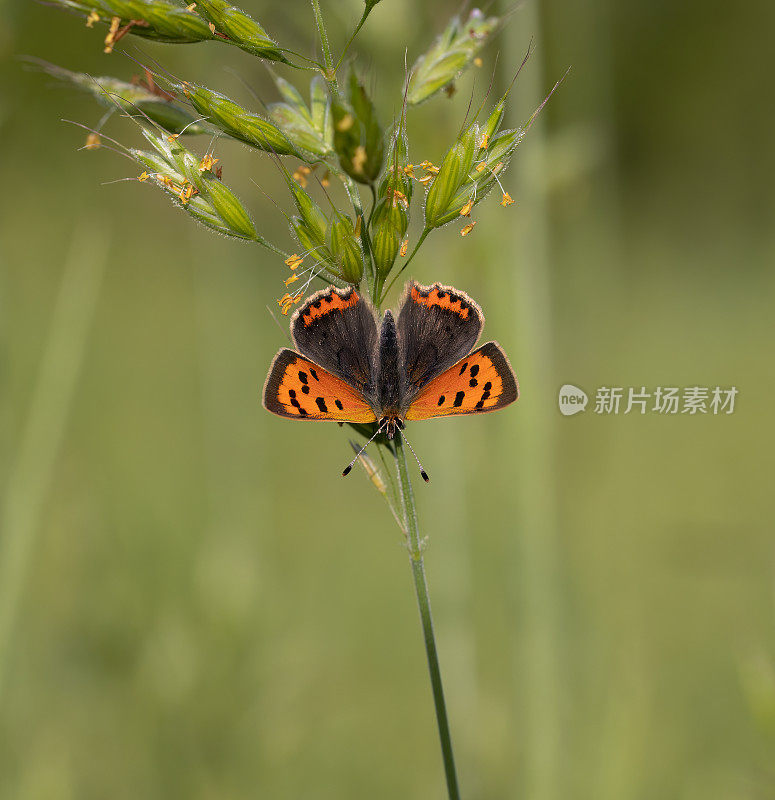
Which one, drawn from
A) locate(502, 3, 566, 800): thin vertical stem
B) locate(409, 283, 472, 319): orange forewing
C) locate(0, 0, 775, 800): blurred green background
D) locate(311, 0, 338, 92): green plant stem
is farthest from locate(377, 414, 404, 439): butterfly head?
locate(502, 3, 566, 800): thin vertical stem

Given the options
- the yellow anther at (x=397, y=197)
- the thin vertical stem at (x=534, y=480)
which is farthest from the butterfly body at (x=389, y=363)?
the thin vertical stem at (x=534, y=480)

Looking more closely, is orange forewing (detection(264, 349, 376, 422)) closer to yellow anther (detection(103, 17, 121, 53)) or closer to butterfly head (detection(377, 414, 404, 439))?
butterfly head (detection(377, 414, 404, 439))

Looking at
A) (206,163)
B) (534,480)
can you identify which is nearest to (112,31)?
(206,163)

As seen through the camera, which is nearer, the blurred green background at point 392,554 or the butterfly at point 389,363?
the butterfly at point 389,363

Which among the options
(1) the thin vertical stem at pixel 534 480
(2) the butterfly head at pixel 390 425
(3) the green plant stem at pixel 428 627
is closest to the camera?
(3) the green plant stem at pixel 428 627

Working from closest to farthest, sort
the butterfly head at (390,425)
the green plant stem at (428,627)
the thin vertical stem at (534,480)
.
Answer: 1. the green plant stem at (428,627)
2. the butterfly head at (390,425)
3. the thin vertical stem at (534,480)

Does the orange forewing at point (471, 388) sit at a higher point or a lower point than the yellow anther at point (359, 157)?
lower

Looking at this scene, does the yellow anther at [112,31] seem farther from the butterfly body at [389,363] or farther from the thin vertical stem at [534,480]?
the thin vertical stem at [534,480]

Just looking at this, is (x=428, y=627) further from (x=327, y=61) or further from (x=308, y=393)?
(x=327, y=61)
